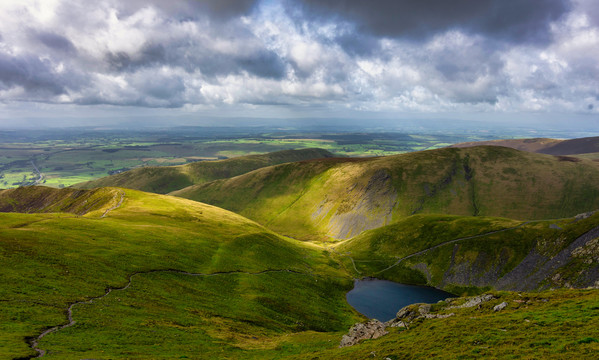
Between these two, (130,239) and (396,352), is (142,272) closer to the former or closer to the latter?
(130,239)

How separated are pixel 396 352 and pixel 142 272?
5640 centimetres

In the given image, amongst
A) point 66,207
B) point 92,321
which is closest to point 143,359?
point 92,321

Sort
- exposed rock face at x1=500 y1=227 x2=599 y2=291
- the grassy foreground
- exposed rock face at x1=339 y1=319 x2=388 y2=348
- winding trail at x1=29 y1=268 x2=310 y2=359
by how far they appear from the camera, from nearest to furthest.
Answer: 1. winding trail at x1=29 y1=268 x2=310 y2=359
2. the grassy foreground
3. exposed rock face at x1=339 y1=319 x2=388 y2=348
4. exposed rock face at x1=500 y1=227 x2=599 y2=291

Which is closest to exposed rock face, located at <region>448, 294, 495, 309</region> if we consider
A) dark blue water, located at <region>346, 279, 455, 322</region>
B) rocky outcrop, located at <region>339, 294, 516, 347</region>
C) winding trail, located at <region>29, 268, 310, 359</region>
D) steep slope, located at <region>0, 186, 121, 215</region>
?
rocky outcrop, located at <region>339, 294, 516, 347</region>

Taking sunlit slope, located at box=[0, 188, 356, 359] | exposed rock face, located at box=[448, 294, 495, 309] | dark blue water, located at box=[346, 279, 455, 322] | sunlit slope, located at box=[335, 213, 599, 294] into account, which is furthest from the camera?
dark blue water, located at box=[346, 279, 455, 322]

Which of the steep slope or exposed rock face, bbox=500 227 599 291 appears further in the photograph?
the steep slope

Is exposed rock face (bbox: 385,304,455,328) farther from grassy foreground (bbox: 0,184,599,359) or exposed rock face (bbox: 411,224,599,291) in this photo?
exposed rock face (bbox: 411,224,599,291)

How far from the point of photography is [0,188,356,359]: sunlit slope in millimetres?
37344

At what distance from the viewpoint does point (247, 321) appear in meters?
58.5

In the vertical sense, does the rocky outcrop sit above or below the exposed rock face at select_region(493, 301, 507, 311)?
below

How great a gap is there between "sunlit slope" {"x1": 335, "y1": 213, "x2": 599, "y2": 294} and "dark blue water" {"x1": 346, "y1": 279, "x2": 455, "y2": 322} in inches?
216

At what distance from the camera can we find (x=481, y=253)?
115125 millimetres

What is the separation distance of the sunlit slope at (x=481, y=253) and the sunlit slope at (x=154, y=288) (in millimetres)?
31379

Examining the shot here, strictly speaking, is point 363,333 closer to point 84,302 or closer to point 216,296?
point 216,296
